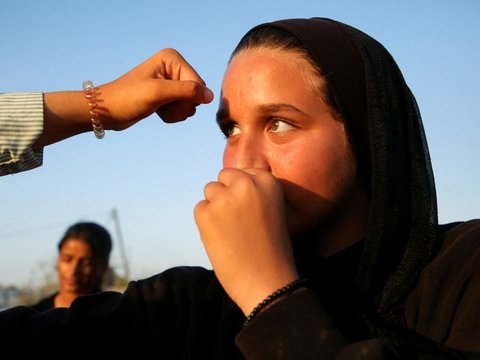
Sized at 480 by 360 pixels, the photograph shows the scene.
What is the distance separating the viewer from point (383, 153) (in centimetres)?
218

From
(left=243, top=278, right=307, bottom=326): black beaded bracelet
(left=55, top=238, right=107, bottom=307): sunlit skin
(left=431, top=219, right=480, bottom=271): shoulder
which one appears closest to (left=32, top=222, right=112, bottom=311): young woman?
(left=55, top=238, right=107, bottom=307): sunlit skin

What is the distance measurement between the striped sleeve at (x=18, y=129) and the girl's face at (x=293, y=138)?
1.91 feet

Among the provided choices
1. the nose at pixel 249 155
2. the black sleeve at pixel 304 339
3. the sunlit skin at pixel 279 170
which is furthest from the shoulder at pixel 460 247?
the nose at pixel 249 155

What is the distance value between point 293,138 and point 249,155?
14cm

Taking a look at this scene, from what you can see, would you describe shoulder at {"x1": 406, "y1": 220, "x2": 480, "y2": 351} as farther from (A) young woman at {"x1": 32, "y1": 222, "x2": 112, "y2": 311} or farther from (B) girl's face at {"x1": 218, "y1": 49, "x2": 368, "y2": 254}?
(A) young woman at {"x1": 32, "y1": 222, "x2": 112, "y2": 311}

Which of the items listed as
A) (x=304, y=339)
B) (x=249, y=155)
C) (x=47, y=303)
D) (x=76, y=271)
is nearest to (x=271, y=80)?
(x=249, y=155)

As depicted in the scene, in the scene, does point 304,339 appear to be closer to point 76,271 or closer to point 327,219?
point 327,219

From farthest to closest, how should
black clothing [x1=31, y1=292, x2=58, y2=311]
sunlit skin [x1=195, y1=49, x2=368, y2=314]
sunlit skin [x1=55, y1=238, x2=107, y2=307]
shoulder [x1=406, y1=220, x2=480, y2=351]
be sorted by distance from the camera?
sunlit skin [x1=55, y1=238, x2=107, y2=307] < black clothing [x1=31, y1=292, x2=58, y2=311] < shoulder [x1=406, y1=220, x2=480, y2=351] < sunlit skin [x1=195, y1=49, x2=368, y2=314]

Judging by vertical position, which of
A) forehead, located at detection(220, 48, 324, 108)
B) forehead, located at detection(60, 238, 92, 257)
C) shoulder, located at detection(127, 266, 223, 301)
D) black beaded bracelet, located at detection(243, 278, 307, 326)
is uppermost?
forehead, located at detection(60, 238, 92, 257)

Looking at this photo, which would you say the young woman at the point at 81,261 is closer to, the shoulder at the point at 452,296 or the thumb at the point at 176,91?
the thumb at the point at 176,91

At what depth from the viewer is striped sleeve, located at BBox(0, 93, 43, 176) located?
85.4 inches

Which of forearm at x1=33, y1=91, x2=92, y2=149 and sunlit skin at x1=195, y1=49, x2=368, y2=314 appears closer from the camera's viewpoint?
sunlit skin at x1=195, y1=49, x2=368, y2=314

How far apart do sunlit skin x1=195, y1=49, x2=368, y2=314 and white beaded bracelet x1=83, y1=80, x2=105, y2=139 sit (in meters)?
0.39

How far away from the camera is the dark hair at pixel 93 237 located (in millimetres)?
7145
